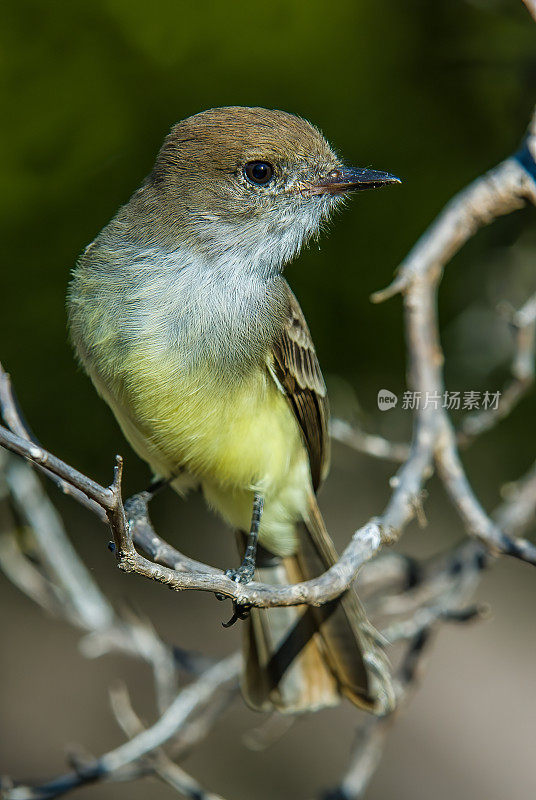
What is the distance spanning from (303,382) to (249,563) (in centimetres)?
60

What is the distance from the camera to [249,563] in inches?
114

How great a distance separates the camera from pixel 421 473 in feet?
10.0

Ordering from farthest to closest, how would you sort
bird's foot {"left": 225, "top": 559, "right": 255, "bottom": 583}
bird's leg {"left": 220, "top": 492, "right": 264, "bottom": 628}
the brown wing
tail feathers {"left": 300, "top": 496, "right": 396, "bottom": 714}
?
tail feathers {"left": 300, "top": 496, "right": 396, "bottom": 714} < the brown wing < bird's foot {"left": 225, "top": 559, "right": 255, "bottom": 583} < bird's leg {"left": 220, "top": 492, "right": 264, "bottom": 628}

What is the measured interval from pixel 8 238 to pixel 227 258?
1.27 meters

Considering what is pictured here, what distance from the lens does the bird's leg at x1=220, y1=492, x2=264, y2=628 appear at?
8.54 feet

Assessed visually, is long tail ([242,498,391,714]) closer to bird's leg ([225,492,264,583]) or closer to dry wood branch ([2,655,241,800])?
dry wood branch ([2,655,241,800])

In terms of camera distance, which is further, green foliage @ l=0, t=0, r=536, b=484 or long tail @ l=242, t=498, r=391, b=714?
green foliage @ l=0, t=0, r=536, b=484

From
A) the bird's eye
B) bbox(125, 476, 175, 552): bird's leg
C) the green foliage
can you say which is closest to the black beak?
the bird's eye

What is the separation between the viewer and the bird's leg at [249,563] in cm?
260

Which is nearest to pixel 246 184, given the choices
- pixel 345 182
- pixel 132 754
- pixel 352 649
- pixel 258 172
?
pixel 258 172

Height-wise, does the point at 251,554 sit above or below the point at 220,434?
below

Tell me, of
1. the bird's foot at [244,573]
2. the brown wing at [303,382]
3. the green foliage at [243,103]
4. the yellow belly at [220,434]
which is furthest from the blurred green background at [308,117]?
the bird's foot at [244,573]

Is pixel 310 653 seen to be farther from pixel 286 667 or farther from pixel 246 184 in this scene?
pixel 246 184

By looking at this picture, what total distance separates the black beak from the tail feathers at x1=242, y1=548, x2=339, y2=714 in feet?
4.59
